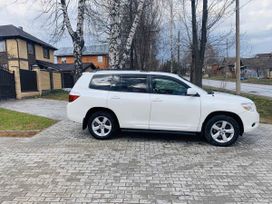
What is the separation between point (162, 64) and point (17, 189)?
30.6 meters

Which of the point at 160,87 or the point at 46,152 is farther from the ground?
the point at 160,87

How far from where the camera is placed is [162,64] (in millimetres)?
34000

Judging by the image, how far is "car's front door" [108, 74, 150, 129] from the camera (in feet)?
23.3

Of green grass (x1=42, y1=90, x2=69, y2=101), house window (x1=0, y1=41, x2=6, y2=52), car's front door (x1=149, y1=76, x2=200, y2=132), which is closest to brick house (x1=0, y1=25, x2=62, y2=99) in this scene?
house window (x1=0, y1=41, x2=6, y2=52)

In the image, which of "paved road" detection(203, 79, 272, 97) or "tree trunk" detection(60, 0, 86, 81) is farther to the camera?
"paved road" detection(203, 79, 272, 97)

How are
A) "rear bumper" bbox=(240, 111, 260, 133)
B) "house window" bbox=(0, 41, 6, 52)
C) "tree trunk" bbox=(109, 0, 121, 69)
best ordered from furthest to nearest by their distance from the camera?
1. "house window" bbox=(0, 41, 6, 52)
2. "tree trunk" bbox=(109, 0, 121, 69)
3. "rear bumper" bbox=(240, 111, 260, 133)

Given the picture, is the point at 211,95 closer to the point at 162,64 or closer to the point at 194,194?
the point at 194,194

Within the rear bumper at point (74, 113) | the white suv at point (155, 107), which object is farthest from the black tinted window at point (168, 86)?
the rear bumper at point (74, 113)

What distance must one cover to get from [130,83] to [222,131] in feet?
8.30

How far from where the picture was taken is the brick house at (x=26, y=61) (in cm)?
1839

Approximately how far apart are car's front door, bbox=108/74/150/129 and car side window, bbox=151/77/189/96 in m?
0.23

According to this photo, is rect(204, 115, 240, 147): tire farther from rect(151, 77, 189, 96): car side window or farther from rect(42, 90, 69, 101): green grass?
rect(42, 90, 69, 101): green grass

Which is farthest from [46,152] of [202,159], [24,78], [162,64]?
[162,64]

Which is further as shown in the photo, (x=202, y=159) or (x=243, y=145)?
(x=243, y=145)
